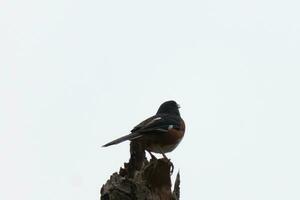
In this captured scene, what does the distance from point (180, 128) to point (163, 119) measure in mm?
430

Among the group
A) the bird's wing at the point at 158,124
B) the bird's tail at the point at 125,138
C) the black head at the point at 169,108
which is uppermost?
the black head at the point at 169,108

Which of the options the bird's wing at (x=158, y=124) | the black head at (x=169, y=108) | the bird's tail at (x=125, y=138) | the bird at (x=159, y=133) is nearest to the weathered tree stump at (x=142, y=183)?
the bird's tail at (x=125, y=138)

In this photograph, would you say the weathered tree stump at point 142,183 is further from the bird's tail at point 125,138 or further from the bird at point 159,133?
the bird at point 159,133

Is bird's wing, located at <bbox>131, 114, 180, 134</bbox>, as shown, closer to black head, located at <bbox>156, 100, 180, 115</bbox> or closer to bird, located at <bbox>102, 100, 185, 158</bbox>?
bird, located at <bbox>102, 100, 185, 158</bbox>

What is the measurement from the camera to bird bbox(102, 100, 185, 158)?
1090 cm

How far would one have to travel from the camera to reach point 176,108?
13.4 metres

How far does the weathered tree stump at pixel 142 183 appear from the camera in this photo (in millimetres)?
7645

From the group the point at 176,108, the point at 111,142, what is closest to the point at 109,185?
the point at 111,142

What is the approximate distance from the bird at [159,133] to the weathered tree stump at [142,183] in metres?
2.01

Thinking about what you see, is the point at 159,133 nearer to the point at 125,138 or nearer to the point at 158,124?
the point at 158,124

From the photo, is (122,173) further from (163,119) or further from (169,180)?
(163,119)

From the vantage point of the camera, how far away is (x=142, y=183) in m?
7.83

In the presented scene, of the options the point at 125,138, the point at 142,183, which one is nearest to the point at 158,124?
the point at 125,138

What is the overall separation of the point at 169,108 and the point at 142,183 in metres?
5.54
